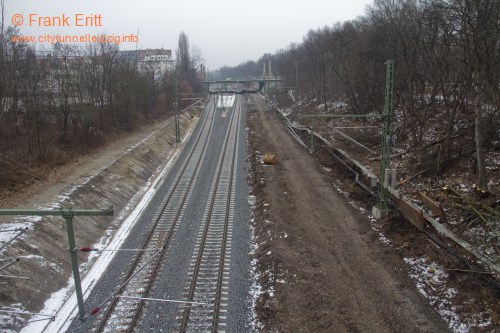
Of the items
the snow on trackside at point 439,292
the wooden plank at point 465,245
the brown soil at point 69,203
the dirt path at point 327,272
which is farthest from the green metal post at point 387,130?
the brown soil at point 69,203

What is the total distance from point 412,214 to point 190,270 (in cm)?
917

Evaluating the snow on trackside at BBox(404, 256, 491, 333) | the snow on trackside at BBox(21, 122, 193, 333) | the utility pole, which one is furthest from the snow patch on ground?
the utility pole

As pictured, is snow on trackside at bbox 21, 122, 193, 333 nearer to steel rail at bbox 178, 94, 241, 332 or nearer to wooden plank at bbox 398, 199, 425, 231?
steel rail at bbox 178, 94, 241, 332

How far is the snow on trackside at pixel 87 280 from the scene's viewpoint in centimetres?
1081

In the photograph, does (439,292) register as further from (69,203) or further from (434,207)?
(69,203)

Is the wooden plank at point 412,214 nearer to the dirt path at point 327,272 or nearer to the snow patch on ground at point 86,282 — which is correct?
the dirt path at point 327,272

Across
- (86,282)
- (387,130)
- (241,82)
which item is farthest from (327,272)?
(241,82)

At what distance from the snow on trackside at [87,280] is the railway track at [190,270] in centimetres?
96

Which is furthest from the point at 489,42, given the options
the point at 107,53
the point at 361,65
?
the point at 107,53

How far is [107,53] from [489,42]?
1268 inches

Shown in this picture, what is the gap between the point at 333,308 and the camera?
1109 cm

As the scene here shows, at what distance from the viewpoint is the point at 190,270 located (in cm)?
1352

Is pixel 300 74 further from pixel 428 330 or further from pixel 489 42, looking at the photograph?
pixel 428 330

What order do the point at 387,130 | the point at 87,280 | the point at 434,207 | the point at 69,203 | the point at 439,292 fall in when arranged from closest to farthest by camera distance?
the point at 439,292
the point at 87,280
the point at 387,130
the point at 434,207
the point at 69,203
